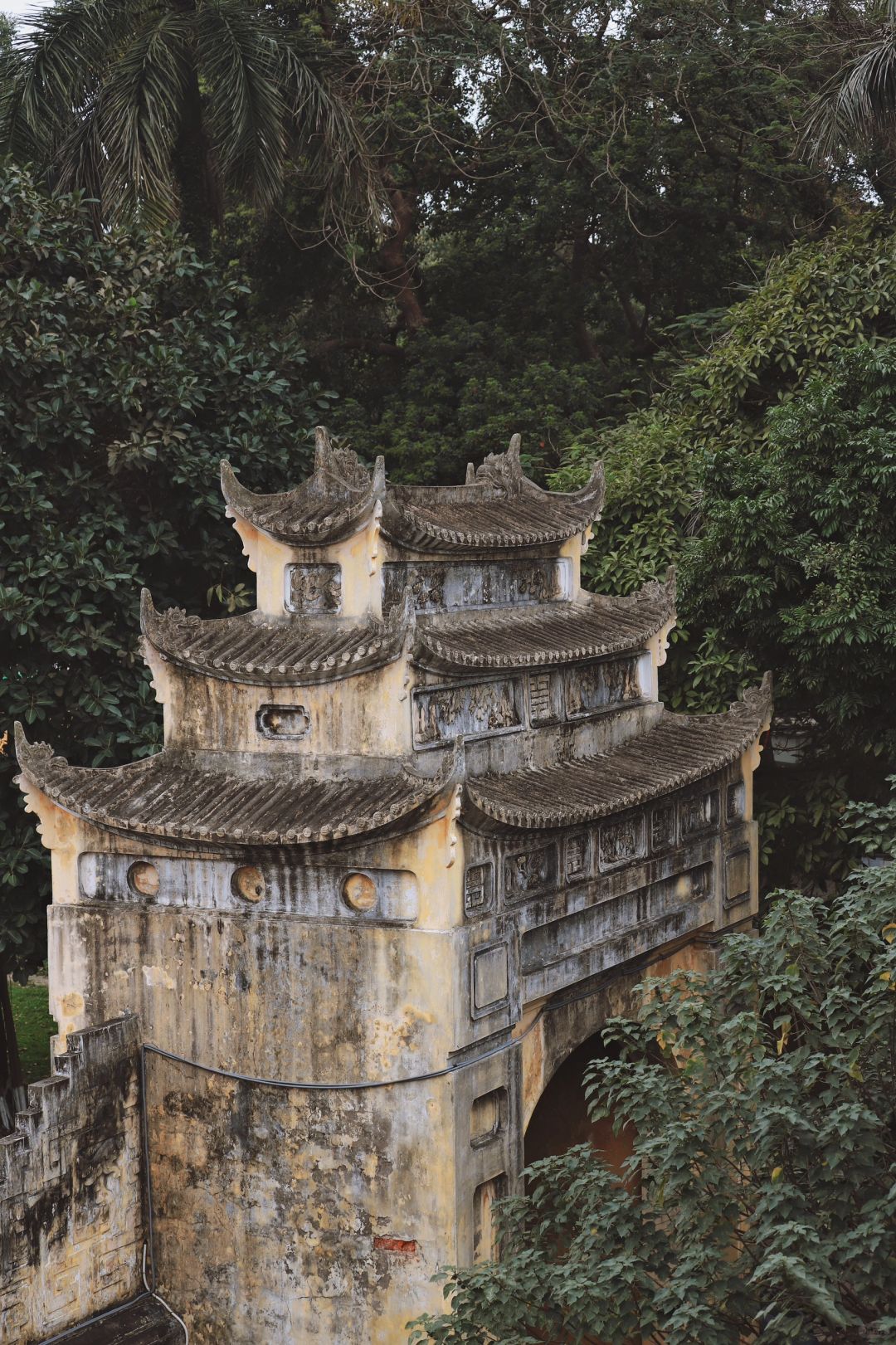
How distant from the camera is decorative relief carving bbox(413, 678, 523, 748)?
17.1 m

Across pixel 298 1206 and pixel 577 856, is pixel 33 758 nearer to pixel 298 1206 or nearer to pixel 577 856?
pixel 298 1206

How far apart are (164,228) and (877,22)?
13379 mm

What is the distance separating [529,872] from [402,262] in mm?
18679

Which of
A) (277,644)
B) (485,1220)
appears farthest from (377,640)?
(485,1220)

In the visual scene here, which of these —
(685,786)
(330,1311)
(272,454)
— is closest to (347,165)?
(272,454)

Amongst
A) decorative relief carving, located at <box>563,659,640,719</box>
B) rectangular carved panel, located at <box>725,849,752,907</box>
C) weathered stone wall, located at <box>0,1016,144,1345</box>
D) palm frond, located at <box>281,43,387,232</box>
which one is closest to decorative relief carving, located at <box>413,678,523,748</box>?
decorative relief carving, located at <box>563,659,640,719</box>

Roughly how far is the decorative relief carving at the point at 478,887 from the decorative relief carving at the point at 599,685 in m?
3.52

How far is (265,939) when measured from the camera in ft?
55.2

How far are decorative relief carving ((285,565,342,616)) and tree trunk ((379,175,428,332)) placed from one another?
15.6 metres

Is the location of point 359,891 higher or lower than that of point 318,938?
higher

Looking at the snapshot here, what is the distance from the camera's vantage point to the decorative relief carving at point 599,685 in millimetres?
19984

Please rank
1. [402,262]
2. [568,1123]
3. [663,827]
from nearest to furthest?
[663,827]
[568,1123]
[402,262]

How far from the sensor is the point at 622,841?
1952 cm

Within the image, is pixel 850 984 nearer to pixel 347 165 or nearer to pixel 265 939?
pixel 265 939
